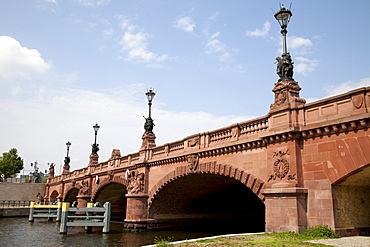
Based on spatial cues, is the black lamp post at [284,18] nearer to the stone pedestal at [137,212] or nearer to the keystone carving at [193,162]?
the keystone carving at [193,162]

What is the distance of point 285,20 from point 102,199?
33.9 meters

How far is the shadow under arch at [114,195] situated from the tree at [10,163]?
4982 cm

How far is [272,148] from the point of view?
653 inches

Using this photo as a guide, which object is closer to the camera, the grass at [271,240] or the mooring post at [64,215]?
the grass at [271,240]

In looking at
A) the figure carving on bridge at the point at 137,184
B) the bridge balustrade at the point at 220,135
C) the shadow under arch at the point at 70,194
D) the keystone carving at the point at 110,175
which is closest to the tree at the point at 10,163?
the shadow under arch at the point at 70,194

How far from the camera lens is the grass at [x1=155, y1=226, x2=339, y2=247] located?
38.5ft

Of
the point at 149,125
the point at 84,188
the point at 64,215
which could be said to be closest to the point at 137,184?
the point at 149,125

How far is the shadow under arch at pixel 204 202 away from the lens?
1003 inches

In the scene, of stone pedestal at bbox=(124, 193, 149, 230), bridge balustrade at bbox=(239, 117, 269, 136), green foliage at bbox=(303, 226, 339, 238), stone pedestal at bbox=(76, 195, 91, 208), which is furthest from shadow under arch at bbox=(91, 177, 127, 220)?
green foliage at bbox=(303, 226, 339, 238)

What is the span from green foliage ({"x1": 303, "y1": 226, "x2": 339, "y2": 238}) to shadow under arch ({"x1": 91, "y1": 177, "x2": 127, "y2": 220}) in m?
23.1

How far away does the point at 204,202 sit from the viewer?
32.0 m

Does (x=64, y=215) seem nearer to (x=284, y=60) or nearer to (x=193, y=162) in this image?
(x=193, y=162)

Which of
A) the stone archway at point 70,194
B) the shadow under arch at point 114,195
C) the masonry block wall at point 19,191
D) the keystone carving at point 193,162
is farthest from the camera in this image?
the masonry block wall at point 19,191

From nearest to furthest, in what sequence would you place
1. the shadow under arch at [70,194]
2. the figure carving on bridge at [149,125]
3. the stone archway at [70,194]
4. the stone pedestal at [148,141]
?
1. the stone pedestal at [148,141]
2. the figure carving on bridge at [149,125]
3. the shadow under arch at [70,194]
4. the stone archway at [70,194]
